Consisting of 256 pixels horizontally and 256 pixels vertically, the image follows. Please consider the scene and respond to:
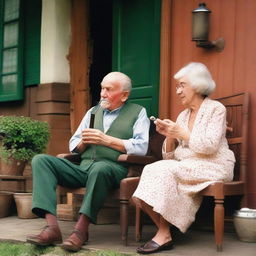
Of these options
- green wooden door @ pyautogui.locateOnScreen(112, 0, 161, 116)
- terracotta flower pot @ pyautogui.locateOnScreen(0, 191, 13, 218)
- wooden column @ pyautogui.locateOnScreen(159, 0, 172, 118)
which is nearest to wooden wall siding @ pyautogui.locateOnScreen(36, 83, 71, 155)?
terracotta flower pot @ pyautogui.locateOnScreen(0, 191, 13, 218)

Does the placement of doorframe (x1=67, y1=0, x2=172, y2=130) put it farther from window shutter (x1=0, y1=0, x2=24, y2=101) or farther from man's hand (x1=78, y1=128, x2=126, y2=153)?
man's hand (x1=78, y1=128, x2=126, y2=153)

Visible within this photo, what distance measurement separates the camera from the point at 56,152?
7.18 meters

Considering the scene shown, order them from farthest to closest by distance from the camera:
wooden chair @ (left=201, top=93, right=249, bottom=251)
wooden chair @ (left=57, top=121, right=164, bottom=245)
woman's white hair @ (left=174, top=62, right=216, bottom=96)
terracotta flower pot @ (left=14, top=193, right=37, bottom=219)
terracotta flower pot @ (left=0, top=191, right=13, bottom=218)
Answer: terracotta flower pot @ (left=0, top=191, right=13, bottom=218), terracotta flower pot @ (left=14, top=193, right=37, bottom=219), woman's white hair @ (left=174, top=62, right=216, bottom=96), wooden chair @ (left=201, top=93, right=249, bottom=251), wooden chair @ (left=57, top=121, right=164, bottom=245)

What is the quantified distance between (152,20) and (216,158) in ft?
6.25

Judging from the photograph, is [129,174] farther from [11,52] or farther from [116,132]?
[11,52]

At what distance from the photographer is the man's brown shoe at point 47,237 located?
4664mm

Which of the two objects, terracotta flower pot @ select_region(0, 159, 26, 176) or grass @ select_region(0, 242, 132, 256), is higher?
terracotta flower pot @ select_region(0, 159, 26, 176)

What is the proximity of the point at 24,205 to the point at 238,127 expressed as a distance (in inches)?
94.0

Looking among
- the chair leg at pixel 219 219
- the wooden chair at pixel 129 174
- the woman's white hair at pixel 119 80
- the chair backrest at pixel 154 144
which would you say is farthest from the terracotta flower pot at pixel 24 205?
the chair leg at pixel 219 219

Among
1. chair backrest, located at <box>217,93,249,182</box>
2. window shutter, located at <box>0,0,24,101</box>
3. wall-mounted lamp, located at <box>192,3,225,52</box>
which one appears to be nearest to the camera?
chair backrest, located at <box>217,93,249,182</box>

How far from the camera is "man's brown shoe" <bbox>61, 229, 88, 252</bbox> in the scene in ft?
15.1

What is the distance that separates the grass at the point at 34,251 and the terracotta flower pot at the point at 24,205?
1.48 metres

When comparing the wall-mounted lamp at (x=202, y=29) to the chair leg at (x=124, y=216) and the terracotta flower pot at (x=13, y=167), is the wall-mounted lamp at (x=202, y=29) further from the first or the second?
the terracotta flower pot at (x=13, y=167)

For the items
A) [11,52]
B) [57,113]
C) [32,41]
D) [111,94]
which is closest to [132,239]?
[111,94]
